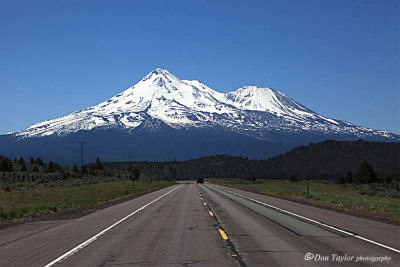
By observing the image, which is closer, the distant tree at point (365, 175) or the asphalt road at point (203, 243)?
the asphalt road at point (203, 243)

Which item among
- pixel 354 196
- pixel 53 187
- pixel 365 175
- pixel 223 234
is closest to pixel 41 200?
pixel 223 234

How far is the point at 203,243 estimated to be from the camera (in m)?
10.9

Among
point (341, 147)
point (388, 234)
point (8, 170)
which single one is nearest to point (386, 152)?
point (341, 147)

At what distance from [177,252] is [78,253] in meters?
2.33

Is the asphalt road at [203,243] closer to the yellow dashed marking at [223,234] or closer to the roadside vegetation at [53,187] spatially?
the yellow dashed marking at [223,234]

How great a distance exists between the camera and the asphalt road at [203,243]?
8.74 metres

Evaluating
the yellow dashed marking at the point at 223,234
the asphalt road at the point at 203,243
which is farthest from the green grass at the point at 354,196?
the yellow dashed marking at the point at 223,234

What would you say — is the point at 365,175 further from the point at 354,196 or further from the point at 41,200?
the point at 41,200

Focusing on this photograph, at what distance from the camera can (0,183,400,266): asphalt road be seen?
8.74 m

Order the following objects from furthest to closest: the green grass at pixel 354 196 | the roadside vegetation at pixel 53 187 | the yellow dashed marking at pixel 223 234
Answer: the roadside vegetation at pixel 53 187, the green grass at pixel 354 196, the yellow dashed marking at pixel 223 234

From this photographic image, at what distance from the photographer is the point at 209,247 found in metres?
10.3

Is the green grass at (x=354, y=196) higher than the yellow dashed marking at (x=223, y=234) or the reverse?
the reverse

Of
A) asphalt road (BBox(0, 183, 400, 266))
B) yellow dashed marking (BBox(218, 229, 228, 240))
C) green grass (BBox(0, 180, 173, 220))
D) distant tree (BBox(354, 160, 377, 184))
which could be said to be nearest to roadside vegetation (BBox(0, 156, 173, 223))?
green grass (BBox(0, 180, 173, 220))

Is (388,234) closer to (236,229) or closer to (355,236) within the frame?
(355,236)
